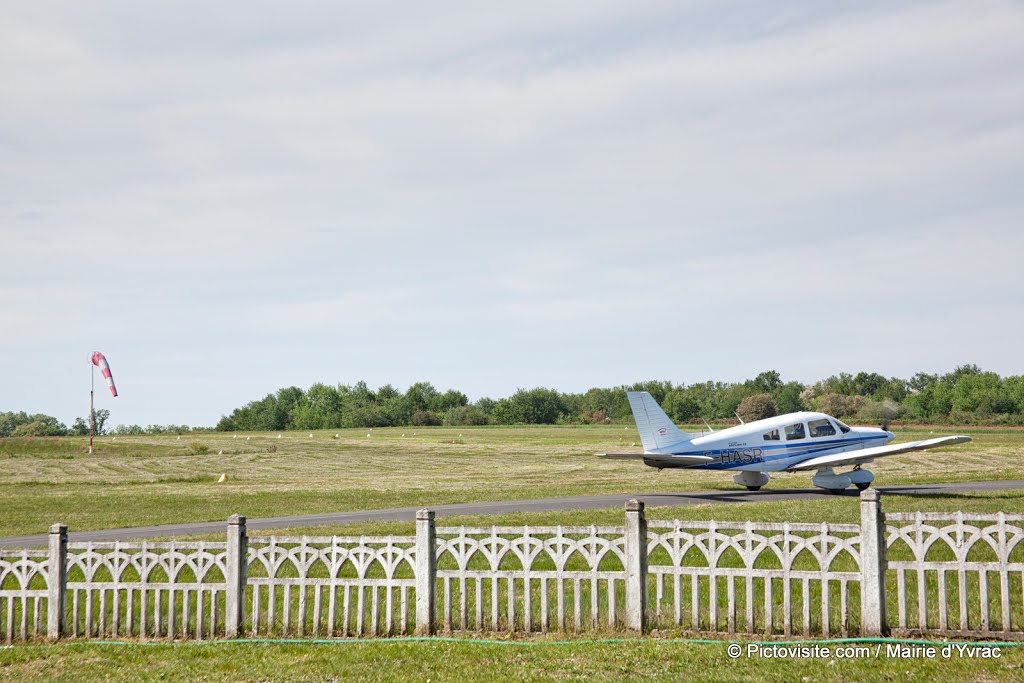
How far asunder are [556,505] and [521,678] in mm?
19230

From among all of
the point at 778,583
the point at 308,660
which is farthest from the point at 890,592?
the point at 308,660

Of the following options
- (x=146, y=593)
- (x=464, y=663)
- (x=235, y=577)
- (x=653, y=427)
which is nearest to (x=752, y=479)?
(x=653, y=427)

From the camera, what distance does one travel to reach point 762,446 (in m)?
31.8

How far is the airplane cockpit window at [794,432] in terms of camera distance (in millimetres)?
31855

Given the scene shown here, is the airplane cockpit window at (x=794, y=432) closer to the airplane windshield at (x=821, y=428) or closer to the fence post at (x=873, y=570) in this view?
the airplane windshield at (x=821, y=428)

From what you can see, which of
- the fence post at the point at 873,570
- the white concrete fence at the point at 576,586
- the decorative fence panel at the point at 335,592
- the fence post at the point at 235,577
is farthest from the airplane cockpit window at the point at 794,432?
the fence post at the point at 235,577

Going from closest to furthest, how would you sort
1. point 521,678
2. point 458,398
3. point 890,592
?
1. point 521,678
2. point 890,592
3. point 458,398

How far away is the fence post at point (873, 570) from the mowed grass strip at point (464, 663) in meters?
0.80

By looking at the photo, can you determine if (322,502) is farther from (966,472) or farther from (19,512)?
(966,472)

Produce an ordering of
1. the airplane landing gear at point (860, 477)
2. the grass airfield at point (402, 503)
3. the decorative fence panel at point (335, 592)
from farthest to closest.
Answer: the airplane landing gear at point (860, 477) < the decorative fence panel at point (335, 592) < the grass airfield at point (402, 503)

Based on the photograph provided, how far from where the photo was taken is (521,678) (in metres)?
9.77

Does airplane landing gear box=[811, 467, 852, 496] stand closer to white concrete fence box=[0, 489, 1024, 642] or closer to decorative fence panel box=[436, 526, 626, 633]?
white concrete fence box=[0, 489, 1024, 642]

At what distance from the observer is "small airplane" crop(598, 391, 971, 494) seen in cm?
3161

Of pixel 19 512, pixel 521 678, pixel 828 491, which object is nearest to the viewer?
pixel 521 678
